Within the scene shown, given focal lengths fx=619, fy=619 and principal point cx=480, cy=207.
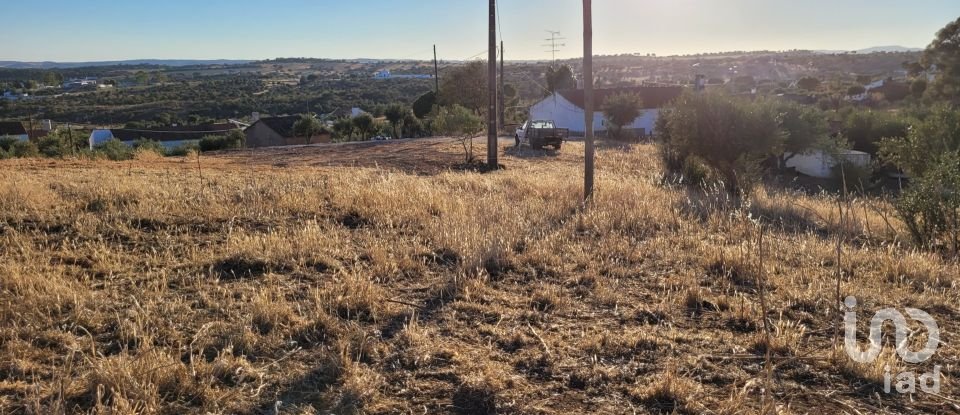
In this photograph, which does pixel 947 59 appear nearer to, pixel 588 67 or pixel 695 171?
pixel 695 171

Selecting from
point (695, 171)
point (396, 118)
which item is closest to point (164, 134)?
point (396, 118)

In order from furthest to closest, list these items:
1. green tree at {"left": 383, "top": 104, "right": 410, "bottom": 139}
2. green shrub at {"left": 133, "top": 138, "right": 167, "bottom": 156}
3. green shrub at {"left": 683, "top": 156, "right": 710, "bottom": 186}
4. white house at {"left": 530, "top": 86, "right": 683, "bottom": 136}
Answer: green tree at {"left": 383, "top": 104, "right": 410, "bottom": 139}, white house at {"left": 530, "top": 86, "right": 683, "bottom": 136}, green shrub at {"left": 133, "top": 138, "right": 167, "bottom": 156}, green shrub at {"left": 683, "top": 156, "right": 710, "bottom": 186}

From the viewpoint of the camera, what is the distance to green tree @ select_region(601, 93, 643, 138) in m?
43.2

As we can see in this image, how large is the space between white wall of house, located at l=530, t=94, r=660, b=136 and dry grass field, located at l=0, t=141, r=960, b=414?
40.0 meters

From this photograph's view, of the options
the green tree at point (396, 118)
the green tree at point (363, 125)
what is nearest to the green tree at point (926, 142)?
the green tree at point (396, 118)

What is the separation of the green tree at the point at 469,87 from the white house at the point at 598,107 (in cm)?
679

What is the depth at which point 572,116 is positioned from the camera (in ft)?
171

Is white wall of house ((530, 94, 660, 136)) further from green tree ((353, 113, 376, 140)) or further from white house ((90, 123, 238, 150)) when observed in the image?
white house ((90, 123, 238, 150))

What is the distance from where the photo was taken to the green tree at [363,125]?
163 ft

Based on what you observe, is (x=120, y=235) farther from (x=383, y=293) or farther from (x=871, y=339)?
(x=871, y=339)

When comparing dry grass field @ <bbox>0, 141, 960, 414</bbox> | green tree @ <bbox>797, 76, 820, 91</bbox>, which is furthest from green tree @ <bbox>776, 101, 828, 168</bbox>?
green tree @ <bbox>797, 76, 820, 91</bbox>

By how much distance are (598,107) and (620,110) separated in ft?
10.8

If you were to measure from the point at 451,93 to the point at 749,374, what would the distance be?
4830 centimetres

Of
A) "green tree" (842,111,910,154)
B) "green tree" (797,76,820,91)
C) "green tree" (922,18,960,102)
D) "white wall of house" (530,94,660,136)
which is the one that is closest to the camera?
"green tree" (842,111,910,154)
